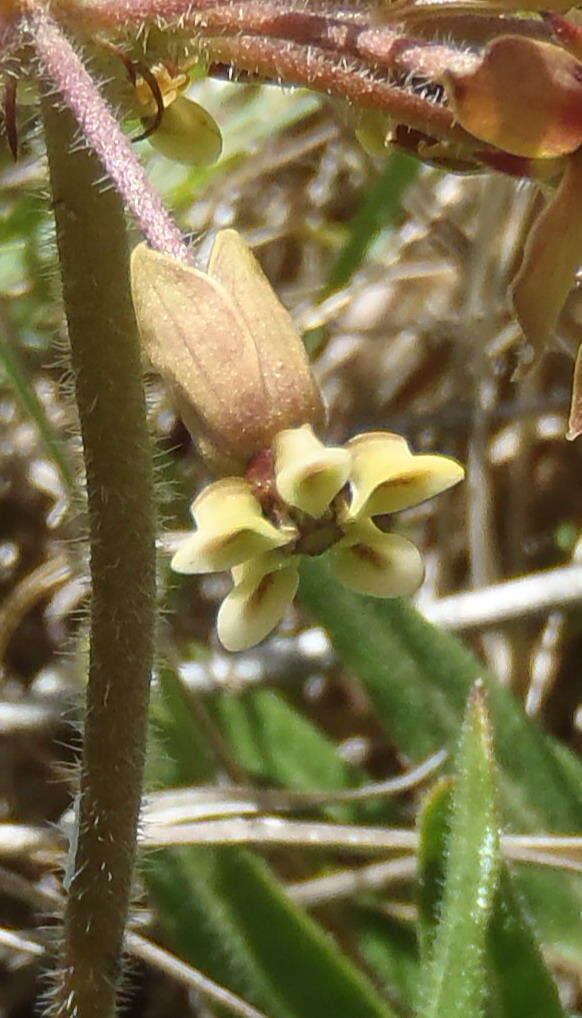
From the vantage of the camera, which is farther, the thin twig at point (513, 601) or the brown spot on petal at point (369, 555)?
the thin twig at point (513, 601)

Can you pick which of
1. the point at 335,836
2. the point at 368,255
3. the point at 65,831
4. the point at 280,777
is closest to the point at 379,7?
the point at 65,831

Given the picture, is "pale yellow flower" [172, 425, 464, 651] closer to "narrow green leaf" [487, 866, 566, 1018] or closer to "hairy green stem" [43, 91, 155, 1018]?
"hairy green stem" [43, 91, 155, 1018]

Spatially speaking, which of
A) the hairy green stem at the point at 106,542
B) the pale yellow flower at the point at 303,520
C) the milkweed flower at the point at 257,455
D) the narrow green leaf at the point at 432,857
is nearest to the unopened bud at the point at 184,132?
the hairy green stem at the point at 106,542

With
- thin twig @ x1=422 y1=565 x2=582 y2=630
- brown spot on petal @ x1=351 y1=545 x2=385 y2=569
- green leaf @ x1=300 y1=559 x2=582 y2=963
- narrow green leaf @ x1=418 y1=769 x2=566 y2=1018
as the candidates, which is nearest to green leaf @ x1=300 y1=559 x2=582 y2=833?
green leaf @ x1=300 y1=559 x2=582 y2=963

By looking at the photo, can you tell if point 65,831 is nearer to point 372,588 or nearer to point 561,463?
A: point 372,588

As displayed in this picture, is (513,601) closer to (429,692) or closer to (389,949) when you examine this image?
(429,692)

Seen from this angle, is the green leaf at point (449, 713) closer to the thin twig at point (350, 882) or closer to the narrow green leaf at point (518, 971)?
the thin twig at point (350, 882)

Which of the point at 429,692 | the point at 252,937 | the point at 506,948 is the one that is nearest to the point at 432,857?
the point at 506,948
